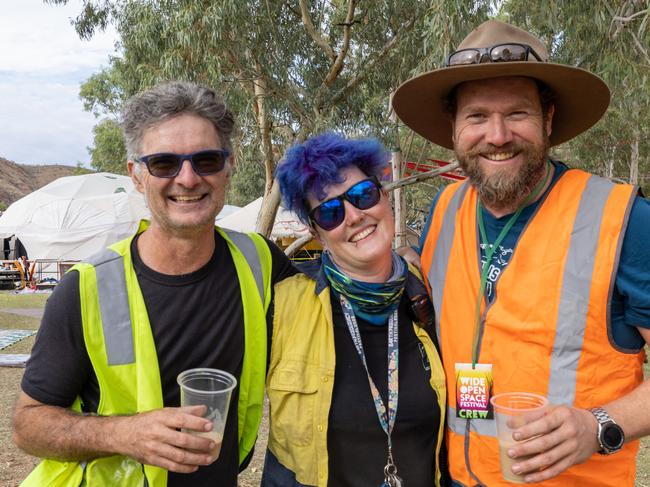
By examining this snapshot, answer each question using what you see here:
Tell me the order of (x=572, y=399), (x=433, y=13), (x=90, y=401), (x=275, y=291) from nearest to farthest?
1. (x=572, y=399)
2. (x=90, y=401)
3. (x=275, y=291)
4. (x=433, y=13)

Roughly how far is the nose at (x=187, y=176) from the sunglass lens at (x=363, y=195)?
1.97 feet

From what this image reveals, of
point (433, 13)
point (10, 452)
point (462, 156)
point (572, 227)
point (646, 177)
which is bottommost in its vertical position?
point (10, 452)

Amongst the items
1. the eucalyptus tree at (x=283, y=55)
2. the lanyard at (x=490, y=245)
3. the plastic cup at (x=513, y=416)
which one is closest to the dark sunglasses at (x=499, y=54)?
the lanyard at (x=490, y=245)

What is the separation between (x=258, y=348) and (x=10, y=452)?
4.61m

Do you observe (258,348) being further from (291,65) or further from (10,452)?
(291,65)

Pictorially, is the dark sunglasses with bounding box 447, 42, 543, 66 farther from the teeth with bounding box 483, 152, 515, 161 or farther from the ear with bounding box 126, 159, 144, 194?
the ear with bounding box 126, 159, 144, 194

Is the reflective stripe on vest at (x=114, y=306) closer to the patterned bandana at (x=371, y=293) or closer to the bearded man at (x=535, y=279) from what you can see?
the patterned bandana at (x=371, y=293)

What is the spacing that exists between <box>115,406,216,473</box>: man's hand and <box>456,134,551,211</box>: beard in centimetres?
128

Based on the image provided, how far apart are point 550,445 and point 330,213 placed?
118 cm

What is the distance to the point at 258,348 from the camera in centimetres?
229

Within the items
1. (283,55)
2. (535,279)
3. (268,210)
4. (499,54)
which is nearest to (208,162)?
(499,54)

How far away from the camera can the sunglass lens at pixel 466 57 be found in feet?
7.42

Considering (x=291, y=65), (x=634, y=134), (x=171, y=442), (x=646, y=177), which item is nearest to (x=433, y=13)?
(x=291, y=65)

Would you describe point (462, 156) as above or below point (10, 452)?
above
